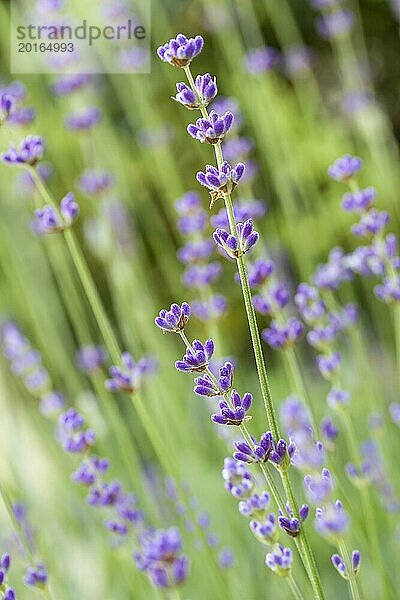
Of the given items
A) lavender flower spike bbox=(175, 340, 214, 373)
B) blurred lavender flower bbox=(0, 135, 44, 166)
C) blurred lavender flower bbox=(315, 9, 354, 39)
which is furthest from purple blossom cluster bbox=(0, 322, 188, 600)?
blurred lavender flower bbox=(315, 9, 354, 39)

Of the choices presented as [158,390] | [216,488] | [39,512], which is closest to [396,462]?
[216,488]

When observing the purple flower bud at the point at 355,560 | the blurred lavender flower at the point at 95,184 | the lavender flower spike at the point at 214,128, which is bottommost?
the purple flower bud at the point at 355,560

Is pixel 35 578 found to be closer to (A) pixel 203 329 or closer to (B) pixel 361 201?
(B) pixel 361 201

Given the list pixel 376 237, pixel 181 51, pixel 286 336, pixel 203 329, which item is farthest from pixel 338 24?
pixel 181 51

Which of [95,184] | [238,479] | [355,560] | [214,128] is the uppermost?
[95,184]

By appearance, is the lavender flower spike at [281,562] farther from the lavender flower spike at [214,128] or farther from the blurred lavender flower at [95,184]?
the blurred lavender flower at [95,184]

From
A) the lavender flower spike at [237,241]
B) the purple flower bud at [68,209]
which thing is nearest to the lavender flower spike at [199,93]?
the lavender flower spike at [237,241]

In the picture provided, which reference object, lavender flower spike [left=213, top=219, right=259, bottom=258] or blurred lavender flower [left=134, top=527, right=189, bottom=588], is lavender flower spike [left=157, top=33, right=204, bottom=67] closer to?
lavender flower spike [left=213, top=219, right=259, bottom=258]
